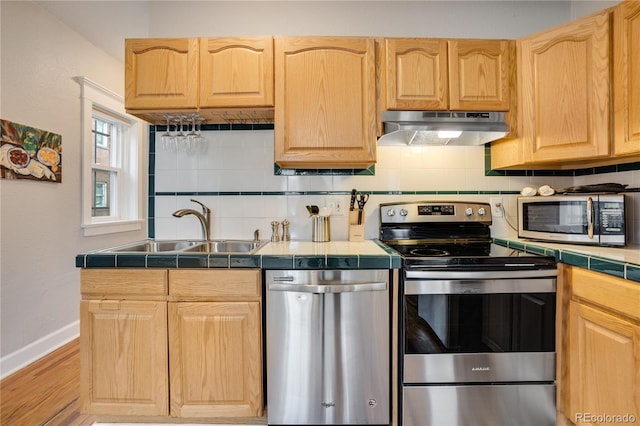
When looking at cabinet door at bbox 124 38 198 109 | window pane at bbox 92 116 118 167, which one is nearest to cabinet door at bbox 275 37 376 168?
cabinet door at bbox 124 38 198 109

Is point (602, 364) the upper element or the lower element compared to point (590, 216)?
lower

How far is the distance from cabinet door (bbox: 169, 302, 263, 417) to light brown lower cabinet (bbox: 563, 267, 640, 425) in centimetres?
147

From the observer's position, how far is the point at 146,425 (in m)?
1.60

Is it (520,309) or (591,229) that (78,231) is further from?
(591,229)

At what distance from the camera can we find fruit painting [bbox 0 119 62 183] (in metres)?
2.22

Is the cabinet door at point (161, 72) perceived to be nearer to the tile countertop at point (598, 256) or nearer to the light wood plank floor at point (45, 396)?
the light wood plank floor at point (45, 396)

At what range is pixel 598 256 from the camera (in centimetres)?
137

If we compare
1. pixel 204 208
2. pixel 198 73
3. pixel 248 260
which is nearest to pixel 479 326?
pixel 248 260

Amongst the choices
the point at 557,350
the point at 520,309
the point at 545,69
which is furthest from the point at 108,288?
the point at 545,69

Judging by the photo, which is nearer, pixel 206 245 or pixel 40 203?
pixel 206 245

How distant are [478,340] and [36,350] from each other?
310 cm

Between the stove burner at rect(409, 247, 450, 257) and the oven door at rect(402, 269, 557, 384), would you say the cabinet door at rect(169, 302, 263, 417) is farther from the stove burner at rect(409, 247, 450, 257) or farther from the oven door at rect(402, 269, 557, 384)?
the stove burner at rect(409, 247, 450, 257)

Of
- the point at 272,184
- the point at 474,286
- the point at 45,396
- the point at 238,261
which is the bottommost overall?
the point at 45,396

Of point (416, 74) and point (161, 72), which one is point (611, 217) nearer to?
point (416, 74)
